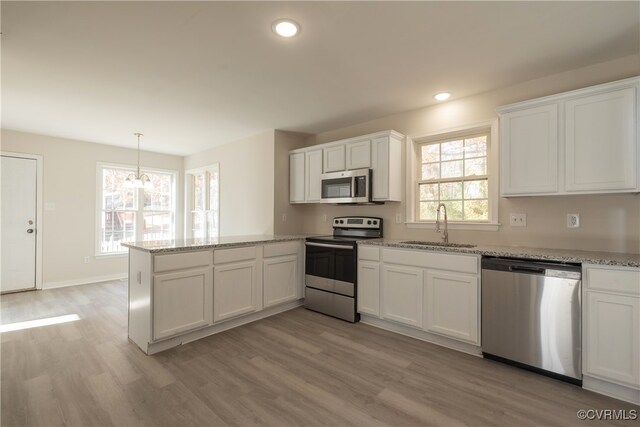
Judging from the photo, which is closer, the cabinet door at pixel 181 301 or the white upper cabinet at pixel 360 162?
the cabinet door at pixel 181 301

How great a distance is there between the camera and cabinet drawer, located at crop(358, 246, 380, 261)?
3.22m

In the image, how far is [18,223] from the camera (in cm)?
454

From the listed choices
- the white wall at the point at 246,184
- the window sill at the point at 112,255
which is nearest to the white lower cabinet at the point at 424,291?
the white wall at the point at 246,184

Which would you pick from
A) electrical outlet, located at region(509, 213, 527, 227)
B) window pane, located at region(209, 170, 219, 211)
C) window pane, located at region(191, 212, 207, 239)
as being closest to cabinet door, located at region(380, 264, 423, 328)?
electrical outlet, located at region(509, 213, 527, 227)

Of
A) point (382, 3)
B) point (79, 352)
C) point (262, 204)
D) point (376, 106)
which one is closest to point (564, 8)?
point (382, 3)

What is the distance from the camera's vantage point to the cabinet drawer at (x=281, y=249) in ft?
11.6

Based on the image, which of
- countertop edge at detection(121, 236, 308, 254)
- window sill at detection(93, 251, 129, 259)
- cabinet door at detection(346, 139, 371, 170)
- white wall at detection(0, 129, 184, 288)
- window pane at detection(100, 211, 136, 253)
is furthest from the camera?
window pane at detection(100, 211, 136, 253)

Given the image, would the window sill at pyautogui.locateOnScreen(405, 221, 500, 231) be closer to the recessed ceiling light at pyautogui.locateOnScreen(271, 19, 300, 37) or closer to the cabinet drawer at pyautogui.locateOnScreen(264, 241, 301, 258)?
the cabinet drawer at pyautogui.locateOnScreen(264, 241, 301, 258)

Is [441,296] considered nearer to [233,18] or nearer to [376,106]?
[376,106]

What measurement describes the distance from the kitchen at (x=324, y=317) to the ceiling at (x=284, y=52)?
33 cm

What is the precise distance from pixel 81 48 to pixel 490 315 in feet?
12.7

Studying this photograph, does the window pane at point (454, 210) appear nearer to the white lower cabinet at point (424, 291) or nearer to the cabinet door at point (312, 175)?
the white lower cabinet at point (424, 291)

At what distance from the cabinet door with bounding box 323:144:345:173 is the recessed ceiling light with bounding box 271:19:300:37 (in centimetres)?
192

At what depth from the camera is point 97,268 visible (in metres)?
5.26
